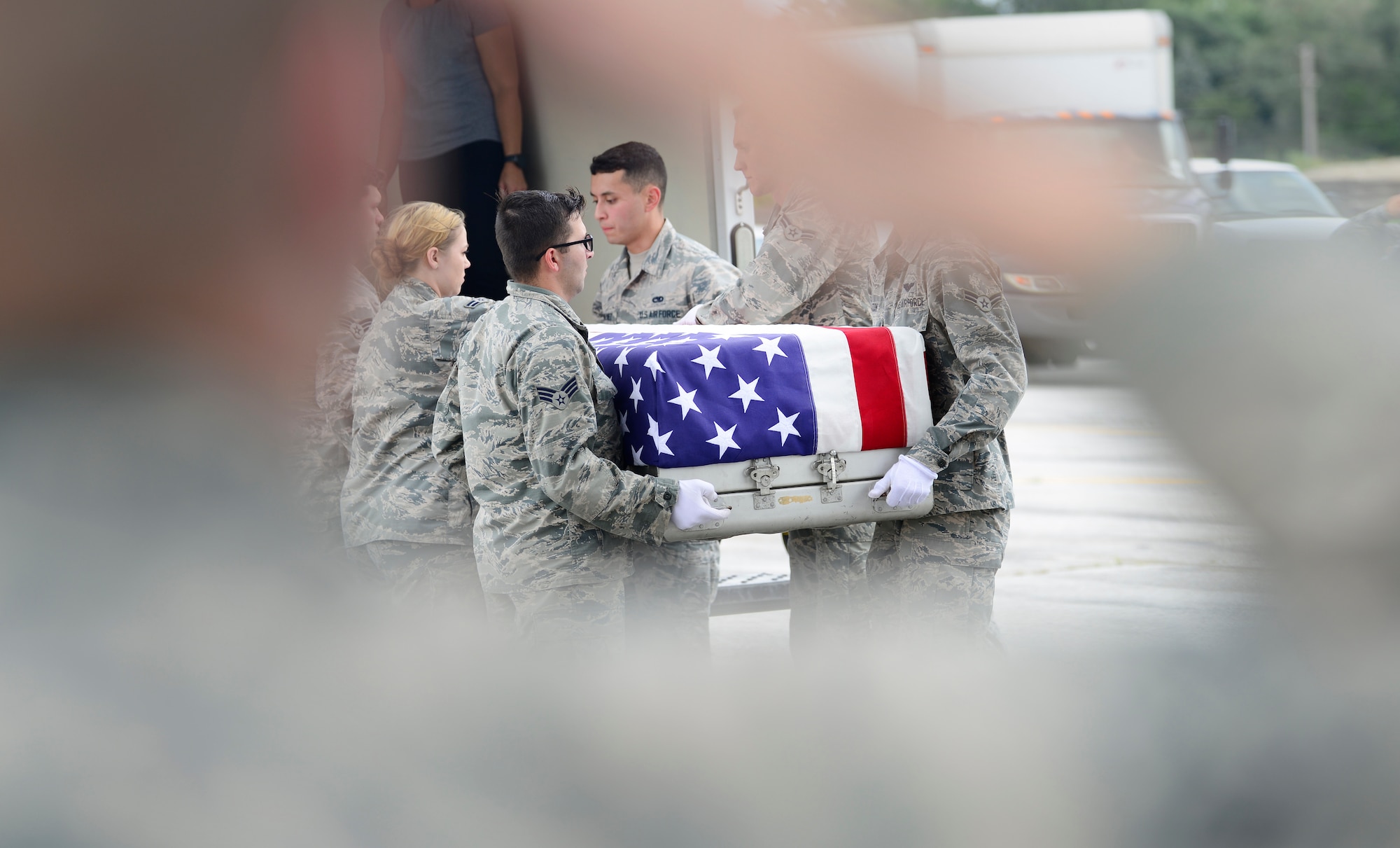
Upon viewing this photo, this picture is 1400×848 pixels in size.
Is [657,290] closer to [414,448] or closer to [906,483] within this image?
[414,448]

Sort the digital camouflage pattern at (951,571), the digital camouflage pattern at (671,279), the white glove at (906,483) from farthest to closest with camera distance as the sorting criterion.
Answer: the digital camouflage pattern at (671,279), the digital camouflage pattern at (951,571), the white glove at (906,483)

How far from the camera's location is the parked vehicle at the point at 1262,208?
544 millimetres

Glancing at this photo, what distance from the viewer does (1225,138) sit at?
0.56 metres

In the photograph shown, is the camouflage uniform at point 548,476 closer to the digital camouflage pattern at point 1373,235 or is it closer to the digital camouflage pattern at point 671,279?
the digital camouflage pattern at point 671,279

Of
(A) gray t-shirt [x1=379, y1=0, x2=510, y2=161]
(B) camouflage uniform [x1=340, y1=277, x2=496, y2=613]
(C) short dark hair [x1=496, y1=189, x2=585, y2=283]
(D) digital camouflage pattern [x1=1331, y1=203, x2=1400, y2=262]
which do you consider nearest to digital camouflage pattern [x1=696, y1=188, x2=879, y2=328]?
(C) short dark hair [x1=496, y1=189, x2=585, y2=283]

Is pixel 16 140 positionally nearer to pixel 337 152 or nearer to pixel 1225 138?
pixel 337 152

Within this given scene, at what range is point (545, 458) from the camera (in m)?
2.04

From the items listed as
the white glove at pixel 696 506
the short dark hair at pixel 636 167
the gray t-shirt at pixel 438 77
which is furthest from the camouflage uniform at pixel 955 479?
the gray t-shirt at pixel 438 77

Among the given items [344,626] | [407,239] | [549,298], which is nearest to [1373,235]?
[344,626]

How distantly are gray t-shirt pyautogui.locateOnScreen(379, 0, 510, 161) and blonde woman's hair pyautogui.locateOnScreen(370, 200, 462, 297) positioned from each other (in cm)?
15

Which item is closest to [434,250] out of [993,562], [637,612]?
[637,612]

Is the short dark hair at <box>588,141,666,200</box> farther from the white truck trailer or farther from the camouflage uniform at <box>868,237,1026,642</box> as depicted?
the white truck trailer

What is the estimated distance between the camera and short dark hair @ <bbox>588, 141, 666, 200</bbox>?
2062 mm

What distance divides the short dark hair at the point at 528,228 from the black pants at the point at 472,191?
0.62 m
